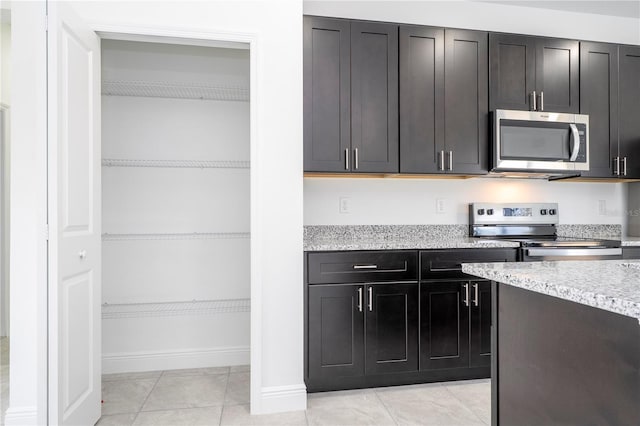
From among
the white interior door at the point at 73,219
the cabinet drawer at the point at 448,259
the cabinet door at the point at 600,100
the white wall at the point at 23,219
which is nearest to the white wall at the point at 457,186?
the cabinet door at the point at 600,100

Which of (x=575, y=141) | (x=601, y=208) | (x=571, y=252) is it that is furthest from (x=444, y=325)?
(x=601, y=208)

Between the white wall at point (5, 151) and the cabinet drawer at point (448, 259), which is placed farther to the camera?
the cabinet drawer at point (448, 259)

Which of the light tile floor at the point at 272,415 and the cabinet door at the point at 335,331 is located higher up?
the cabinet door at the point at 335,331

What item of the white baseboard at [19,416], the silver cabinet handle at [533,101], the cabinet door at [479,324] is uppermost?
the silver cabinet handle at [533,101]

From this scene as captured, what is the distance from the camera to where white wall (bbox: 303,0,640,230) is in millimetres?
2867

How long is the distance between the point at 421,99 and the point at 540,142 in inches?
37.6

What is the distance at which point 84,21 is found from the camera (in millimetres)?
1931

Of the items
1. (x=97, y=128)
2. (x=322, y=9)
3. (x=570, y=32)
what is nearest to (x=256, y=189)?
(x=97, y=128)

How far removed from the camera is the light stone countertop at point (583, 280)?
736 mm

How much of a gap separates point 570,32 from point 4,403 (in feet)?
15.8

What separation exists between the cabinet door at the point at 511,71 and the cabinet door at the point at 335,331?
1706mm

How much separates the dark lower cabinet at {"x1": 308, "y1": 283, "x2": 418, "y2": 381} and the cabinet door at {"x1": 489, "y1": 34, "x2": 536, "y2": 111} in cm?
151

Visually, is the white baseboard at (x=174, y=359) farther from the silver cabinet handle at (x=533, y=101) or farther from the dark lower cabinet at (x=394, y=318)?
the silver cabinet handle at (x=533, y=101)

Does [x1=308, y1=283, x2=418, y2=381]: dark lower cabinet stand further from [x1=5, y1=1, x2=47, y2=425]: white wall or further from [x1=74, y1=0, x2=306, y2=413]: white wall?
[x1=5, y1=1, x2=47, y2=425]: white wall
